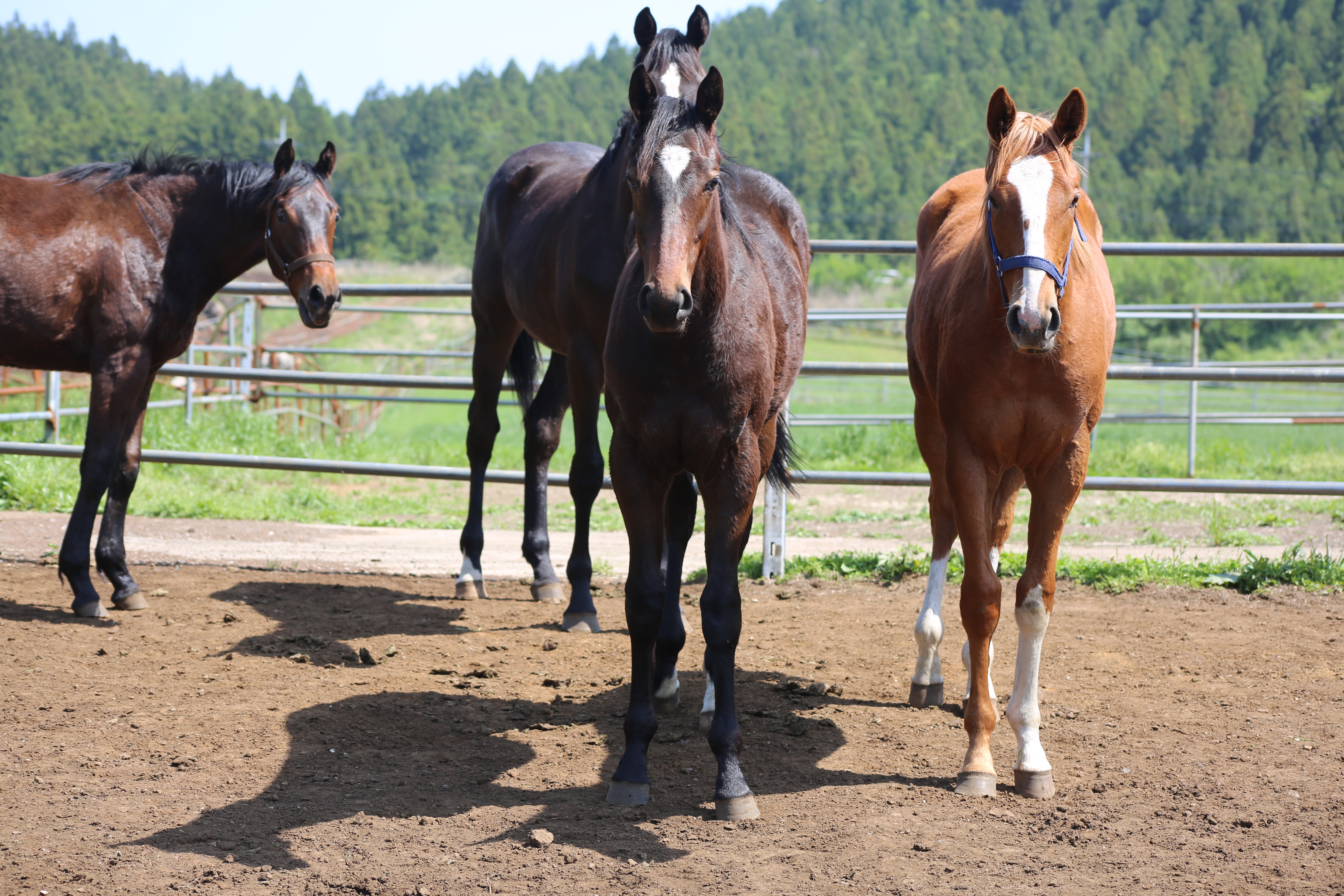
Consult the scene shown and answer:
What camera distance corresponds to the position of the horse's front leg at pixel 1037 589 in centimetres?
311

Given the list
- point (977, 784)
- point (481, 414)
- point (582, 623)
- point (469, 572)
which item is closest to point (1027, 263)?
point (977, 784)

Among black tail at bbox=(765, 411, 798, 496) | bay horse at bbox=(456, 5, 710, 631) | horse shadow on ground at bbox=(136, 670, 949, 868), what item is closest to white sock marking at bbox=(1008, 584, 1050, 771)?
horse shadow on ground at bbox=(136, 670, 949, 868)

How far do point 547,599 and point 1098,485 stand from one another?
2.97 metres

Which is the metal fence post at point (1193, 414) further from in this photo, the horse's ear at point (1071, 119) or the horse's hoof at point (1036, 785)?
the horse's hoof at point (1036, 785)

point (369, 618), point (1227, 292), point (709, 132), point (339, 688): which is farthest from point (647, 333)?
point (1227, 292)

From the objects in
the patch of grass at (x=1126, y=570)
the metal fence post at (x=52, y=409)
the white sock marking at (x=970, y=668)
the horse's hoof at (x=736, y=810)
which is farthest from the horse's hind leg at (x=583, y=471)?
the metal fence post at (x=52, y=409)

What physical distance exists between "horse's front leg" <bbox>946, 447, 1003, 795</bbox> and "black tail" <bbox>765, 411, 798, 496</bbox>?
97 cm

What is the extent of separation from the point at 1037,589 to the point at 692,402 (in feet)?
4.02

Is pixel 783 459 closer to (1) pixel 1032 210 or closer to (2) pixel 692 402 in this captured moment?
(2) pixel 692 402

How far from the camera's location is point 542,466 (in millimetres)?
5559

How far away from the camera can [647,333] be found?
2.96 m

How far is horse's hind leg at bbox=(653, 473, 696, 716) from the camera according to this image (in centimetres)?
353

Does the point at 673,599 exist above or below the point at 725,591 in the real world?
below

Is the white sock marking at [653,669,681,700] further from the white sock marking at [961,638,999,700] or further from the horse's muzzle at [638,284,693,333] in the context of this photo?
the horse's muzzle at [638,284,693,333]
